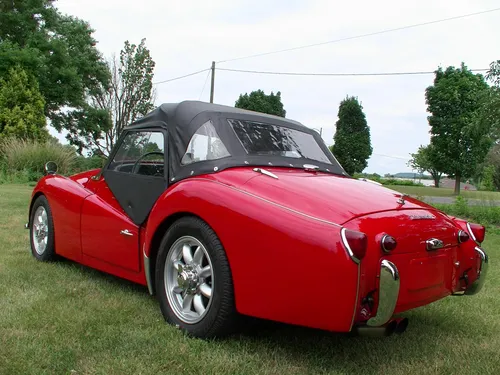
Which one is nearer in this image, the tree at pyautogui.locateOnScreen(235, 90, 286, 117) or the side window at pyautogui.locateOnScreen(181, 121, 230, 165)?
the side window at pyautogui.locateOnScreen(181, 121, 230, 165)

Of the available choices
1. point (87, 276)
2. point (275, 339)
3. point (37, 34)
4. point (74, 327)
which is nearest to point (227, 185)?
point (275, 339)

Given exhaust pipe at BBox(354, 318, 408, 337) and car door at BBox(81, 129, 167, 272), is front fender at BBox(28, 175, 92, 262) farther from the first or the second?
exhaust pipe at BBox(354, 318, 408, 337)

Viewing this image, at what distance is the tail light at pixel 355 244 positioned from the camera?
7.50 ft

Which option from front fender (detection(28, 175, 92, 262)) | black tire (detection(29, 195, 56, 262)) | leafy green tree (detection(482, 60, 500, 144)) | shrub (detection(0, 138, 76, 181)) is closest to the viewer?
front fender (detection(28, 175, 92, 262))

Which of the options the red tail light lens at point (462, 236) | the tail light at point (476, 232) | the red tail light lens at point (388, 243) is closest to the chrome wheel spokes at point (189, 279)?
the red tail light lens at point (388, 243)

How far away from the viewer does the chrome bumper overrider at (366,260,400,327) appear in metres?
2.33

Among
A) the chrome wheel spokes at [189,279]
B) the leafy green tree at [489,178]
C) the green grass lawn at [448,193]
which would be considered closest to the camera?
the chrome wheel spokes at [189,279]

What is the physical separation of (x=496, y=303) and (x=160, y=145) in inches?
122

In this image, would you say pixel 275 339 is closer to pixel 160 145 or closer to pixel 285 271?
pixel 285 271

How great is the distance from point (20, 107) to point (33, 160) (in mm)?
8736

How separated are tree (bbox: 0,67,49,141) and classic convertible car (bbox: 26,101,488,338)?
20001 millimetres

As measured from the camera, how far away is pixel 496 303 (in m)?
4.06

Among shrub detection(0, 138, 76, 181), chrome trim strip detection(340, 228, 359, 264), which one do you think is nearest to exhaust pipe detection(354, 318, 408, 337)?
chrome trim strip detection(340, 228, 359, 264)

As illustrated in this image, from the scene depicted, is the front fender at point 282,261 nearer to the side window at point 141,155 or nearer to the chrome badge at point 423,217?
the chrome badge at point 423,217
